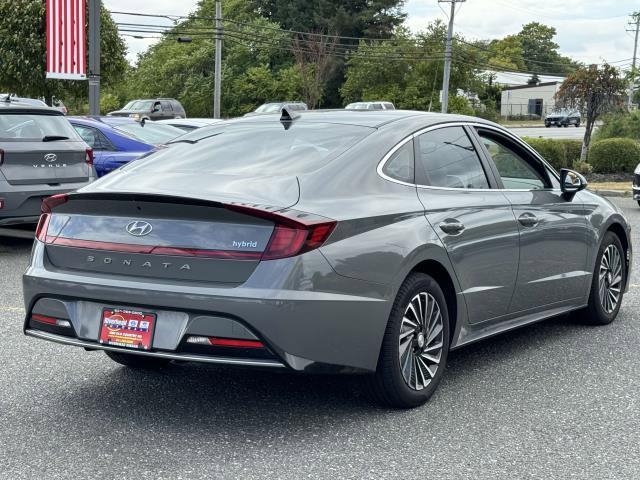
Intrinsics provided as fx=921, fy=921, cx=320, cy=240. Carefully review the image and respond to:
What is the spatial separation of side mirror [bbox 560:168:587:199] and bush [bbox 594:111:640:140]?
25092 mm

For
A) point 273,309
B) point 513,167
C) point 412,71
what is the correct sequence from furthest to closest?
point 412,71, point 513,167, point 273,309

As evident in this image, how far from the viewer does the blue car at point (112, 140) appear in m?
12.1

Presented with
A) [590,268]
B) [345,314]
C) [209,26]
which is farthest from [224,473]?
[209,26]

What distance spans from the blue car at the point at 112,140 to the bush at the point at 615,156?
15.5 meters

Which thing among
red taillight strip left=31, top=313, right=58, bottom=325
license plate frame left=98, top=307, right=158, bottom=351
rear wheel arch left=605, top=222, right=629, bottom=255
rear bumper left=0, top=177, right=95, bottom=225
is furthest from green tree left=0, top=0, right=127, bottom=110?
license plate frame left=98, top=307, right=158, bottom=351

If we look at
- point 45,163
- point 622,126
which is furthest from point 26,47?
point 45,163

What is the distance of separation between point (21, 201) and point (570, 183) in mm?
6173

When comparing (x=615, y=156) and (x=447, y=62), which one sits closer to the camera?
(x=615, y=156)

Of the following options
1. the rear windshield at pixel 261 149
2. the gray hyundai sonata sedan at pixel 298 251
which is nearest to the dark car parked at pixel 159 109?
the rear windshield at pixel 261 149

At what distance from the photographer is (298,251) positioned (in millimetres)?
4113

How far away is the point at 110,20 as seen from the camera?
32.1 m

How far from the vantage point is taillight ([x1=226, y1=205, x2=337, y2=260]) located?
13.5 ft

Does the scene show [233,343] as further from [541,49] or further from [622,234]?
[541,49]

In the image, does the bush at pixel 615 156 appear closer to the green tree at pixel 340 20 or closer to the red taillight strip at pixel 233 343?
the red taillight strip at pixel 233 343
